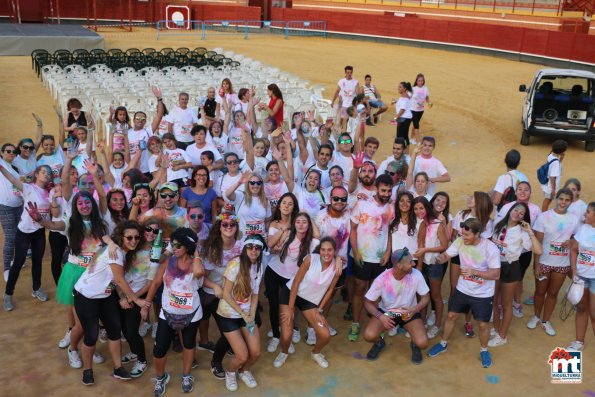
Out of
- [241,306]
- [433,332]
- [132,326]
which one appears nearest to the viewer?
[241,306]

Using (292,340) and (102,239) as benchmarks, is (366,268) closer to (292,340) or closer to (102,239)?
(292,340)

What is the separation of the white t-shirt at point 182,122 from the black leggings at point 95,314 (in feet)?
17.0

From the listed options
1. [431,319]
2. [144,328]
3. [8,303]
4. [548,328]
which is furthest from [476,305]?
[8,303]

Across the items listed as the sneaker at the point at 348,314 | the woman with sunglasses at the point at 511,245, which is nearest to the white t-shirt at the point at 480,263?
the woman with sunglasses at the point at 511,245

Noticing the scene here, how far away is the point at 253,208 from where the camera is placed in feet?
24.8

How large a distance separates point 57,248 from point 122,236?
195cm

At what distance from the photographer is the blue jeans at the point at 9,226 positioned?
8.31m

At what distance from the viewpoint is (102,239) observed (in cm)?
647

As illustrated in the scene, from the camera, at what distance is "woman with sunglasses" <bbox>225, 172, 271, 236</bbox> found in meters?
7.52

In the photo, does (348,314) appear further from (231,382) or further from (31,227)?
(31,227)

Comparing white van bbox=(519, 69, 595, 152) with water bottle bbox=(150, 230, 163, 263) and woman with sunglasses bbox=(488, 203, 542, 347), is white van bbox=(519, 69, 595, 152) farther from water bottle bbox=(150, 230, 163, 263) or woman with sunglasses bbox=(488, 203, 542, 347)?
water bottle bbox=(150, 230, 163, 263)

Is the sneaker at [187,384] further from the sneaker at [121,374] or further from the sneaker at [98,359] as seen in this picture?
the sneaker at [98,359]

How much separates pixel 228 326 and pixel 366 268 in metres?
1.87

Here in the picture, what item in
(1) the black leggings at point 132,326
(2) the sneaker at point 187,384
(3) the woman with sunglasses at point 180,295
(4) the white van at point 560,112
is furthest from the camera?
(4) the white van at point 560,112
